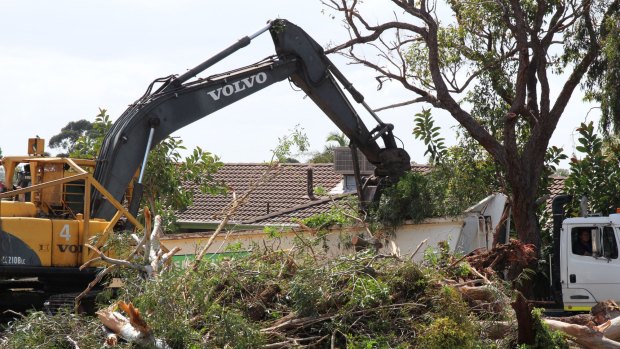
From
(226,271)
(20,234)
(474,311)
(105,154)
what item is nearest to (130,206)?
(105,154)

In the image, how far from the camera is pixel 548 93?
64.4 feet

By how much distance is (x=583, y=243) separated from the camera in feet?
53.3

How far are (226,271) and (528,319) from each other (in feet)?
10.3

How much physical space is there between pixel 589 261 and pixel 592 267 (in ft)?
0.38

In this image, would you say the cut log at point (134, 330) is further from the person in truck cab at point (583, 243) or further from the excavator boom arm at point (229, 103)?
the person in truck cab at point (583, 243)

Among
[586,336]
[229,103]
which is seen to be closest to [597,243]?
[586,336]

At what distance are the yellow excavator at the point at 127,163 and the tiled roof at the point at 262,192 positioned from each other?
32.3ft

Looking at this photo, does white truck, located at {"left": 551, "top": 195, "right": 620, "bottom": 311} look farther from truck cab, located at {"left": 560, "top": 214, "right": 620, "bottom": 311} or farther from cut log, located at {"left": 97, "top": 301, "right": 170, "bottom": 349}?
cut log, located at {"left": 97, "top": 301, "right": 170, "bottom": 349}

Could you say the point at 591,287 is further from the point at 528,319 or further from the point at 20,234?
the point at 20,234

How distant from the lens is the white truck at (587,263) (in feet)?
51.8

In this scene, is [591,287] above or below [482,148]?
below

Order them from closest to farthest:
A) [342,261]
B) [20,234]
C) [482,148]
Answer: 1. [342,261]
2. [20,234]
3. [482,148]

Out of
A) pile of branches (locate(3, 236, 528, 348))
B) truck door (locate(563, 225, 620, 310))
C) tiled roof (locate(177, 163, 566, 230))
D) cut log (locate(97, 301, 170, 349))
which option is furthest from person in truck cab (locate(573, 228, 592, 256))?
cut log (locate(97, 301, 170, 349))

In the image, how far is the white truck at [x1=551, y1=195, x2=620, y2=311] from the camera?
1579 cm
